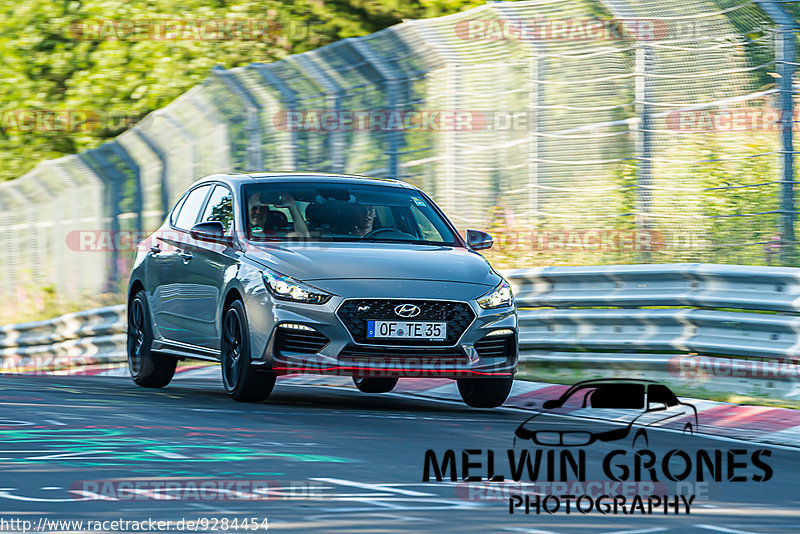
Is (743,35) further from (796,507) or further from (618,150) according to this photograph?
(796,507)

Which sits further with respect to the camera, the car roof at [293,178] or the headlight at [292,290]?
the car roof at [293,178]

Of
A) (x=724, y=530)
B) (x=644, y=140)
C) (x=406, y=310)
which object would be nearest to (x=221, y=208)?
(x=406, y=310)

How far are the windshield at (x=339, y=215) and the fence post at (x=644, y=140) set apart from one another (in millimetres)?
2141

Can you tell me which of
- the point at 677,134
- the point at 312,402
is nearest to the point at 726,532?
the point at 312,402

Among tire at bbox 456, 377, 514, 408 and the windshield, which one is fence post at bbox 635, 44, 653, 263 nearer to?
the windshield

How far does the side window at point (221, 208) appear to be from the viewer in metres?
12.3

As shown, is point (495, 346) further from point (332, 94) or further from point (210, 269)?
point (332, 94)

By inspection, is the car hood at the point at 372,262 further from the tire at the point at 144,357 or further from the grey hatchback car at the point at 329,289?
the tire at the point at 144,357

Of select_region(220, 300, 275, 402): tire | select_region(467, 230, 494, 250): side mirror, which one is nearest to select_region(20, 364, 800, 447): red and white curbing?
select_region(467, 230, 494, 250): side mirror

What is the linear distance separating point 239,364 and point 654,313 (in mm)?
3494

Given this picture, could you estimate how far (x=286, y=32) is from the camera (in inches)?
1105

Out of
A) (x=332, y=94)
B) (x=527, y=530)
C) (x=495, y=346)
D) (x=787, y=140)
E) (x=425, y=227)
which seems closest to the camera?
(x=527, y=530)

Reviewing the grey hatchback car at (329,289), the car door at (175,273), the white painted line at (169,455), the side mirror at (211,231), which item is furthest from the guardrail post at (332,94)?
the white painted line at (169,455)

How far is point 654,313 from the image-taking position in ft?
43.2
